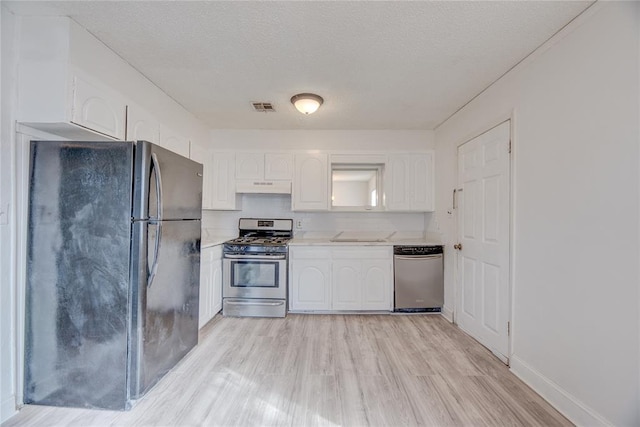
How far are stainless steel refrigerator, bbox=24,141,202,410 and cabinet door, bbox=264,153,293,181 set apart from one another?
2050 millimetres

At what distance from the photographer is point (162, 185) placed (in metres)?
1.90

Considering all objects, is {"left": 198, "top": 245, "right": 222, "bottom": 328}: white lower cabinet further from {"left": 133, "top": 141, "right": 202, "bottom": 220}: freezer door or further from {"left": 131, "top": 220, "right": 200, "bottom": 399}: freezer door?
{"left": 133, "top": 141, "right": 202, "bottom": 220}: freezer door

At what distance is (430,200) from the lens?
12.4ft

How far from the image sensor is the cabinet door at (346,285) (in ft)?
11.3

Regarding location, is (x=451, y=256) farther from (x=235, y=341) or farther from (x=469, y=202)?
(x=235, y=341)

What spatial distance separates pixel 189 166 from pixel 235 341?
68.3 inches

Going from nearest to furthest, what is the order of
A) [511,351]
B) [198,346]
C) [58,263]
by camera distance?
[58,263] → [511,351] → [198,346]

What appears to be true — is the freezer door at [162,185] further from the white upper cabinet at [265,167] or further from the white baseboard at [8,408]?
the white upper cabinet at [265,167]

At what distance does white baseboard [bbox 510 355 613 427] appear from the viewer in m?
1.54

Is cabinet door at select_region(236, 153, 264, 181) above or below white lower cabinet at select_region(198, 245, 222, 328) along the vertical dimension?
above

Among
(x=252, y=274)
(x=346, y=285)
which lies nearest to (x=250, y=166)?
(x=252, y=274)

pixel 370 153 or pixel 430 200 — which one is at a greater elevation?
pixel 370 153

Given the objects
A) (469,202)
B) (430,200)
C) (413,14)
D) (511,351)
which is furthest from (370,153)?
(511,351)

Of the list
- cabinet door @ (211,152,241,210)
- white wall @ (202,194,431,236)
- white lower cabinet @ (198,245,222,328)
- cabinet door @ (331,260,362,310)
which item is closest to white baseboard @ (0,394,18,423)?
white lower cabinet @ (198,245,222,328)
